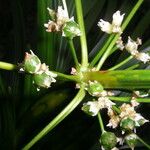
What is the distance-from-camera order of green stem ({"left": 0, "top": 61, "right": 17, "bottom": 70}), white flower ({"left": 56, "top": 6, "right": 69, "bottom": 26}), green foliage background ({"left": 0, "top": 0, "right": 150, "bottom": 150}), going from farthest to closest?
green foliage background ({"left": 0, "top": 0, "right": 150, "bottom": 150}) < white flower ({"left": 56, "top": 6, "right": 69, "bottom": 26}) < green stem ({"left": 0, "top": 61, "right": 17, "bottom": 70})

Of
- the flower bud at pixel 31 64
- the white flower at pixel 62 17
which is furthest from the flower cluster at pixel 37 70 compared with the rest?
the white flower at pixel 62 17

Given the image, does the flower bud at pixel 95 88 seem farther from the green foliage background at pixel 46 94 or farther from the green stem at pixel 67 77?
the green foliage background at pixel 46 94

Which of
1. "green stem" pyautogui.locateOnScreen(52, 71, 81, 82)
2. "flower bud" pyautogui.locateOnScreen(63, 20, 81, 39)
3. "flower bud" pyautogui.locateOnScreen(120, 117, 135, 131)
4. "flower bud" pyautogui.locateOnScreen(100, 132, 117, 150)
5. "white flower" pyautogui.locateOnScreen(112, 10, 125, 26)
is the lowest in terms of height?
"flower bud" pyautogui.locateOnScreen(100, 132, 117, 150)

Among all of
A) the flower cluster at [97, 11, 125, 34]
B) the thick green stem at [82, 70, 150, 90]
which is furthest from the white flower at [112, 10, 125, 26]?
the thick green stem at [82, 70, 150, 90]

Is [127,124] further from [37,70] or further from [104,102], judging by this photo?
[37,70]

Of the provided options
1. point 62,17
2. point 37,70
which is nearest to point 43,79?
point 37,70

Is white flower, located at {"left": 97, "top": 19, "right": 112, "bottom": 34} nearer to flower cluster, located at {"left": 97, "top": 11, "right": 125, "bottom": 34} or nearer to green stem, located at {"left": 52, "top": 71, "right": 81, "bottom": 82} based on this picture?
flower cluster, located at {"left": 97, "top": 11, "right": 125, "bottom": 34}
